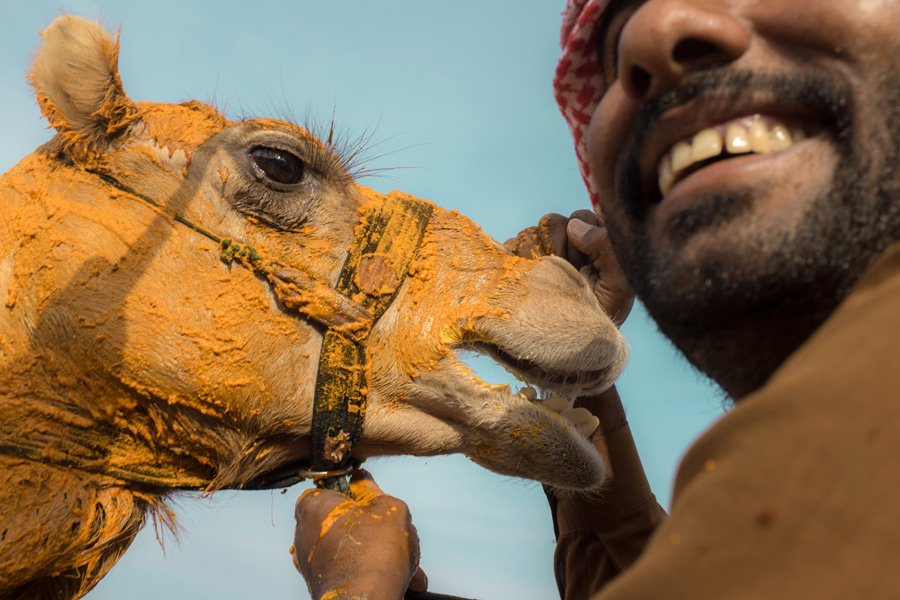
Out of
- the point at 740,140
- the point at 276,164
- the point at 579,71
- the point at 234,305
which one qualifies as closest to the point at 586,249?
the point at 579,71

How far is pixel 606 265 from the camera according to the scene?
9.45 ft

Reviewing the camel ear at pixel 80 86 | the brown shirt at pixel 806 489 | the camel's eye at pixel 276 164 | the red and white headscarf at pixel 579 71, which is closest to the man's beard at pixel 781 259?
the brown shirt at pixel 806 489

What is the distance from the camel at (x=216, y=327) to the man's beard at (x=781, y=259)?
1207 millimetres

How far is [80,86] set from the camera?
8.61ft

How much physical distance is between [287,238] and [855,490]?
2399 mm

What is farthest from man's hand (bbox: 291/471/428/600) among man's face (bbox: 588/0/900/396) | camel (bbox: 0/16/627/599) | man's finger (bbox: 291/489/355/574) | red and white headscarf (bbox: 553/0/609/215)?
red and white headscarf (bbox: 553/0/609/215)

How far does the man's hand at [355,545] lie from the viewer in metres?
1.87

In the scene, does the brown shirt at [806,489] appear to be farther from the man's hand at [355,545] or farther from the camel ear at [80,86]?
the camel ear at [80,86]

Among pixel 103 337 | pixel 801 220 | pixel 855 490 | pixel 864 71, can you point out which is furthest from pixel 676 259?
pixel 103 337

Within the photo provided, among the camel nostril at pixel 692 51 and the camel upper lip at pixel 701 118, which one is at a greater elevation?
the camel nostril at pixel 692 51

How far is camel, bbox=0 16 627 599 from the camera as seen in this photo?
2262 mm

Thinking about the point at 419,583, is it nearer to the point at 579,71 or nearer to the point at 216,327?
the point at 216,327

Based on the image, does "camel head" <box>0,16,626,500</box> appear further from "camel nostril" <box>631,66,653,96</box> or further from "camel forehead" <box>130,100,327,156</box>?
"camel nostril" <box>631,66,653,96</box>

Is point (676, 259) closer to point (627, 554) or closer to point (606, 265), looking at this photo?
point (606, 265)
